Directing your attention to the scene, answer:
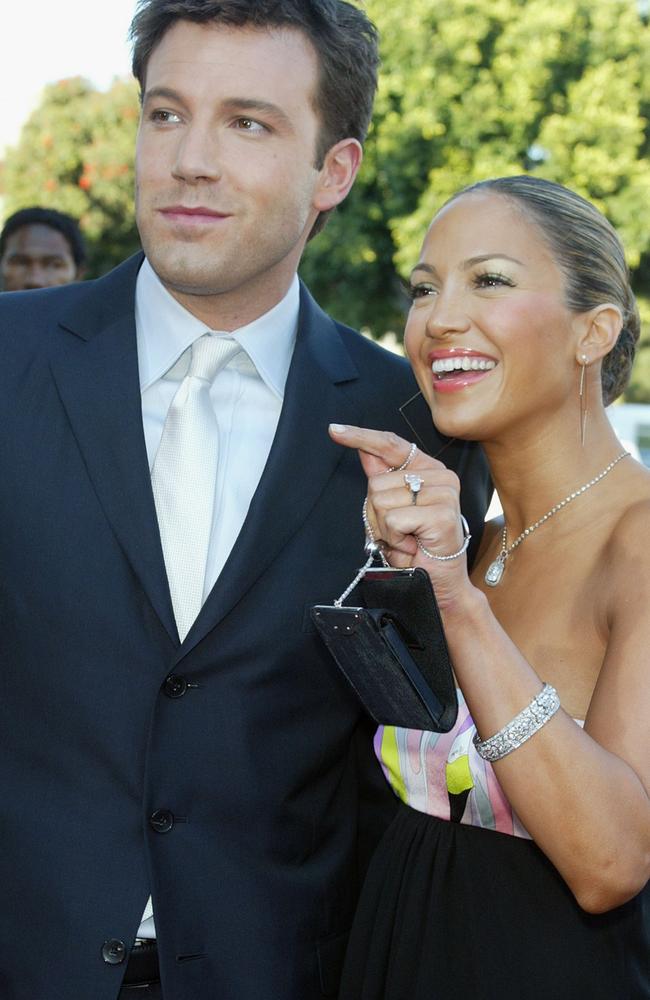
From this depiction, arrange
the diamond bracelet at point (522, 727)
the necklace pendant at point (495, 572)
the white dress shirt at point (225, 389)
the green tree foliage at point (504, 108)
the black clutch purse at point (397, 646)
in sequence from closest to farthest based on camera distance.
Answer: the black clutch purse at point (397, 646), the diamond bracelet at point (522, 727), the white dress shirt at point (225, 389), the necklace pendant at point (495, 572), the green tree foliage at point (504, 108)

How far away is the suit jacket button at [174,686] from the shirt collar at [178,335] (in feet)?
2.21

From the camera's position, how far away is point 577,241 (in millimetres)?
2877

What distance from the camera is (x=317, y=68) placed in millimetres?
3113

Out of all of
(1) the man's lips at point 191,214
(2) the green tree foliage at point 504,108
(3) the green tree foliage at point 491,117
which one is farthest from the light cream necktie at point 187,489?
(3) the green tree foliage at point 491,117

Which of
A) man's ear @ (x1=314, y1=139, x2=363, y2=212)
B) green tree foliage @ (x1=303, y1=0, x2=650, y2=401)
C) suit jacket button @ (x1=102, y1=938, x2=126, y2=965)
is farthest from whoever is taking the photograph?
green tree foliage @ (x1=303, y1=0, x2=650, y2=401)

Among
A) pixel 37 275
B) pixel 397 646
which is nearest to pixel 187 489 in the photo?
pixel 397 646

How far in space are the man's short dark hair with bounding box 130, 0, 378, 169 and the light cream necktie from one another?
83 centimetres

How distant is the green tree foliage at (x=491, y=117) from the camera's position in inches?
835

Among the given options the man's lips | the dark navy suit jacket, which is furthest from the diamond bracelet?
the man's lips

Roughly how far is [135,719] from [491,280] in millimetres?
1248

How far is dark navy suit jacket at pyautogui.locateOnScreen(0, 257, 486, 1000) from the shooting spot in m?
2.54

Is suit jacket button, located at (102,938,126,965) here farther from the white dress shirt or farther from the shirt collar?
the shirt collar

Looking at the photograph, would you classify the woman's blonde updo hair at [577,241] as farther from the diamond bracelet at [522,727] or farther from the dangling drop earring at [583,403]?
the diamond bracelet at [522,727]

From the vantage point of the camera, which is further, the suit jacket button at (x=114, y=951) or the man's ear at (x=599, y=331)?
the man's ear at (x=599, y=331)
